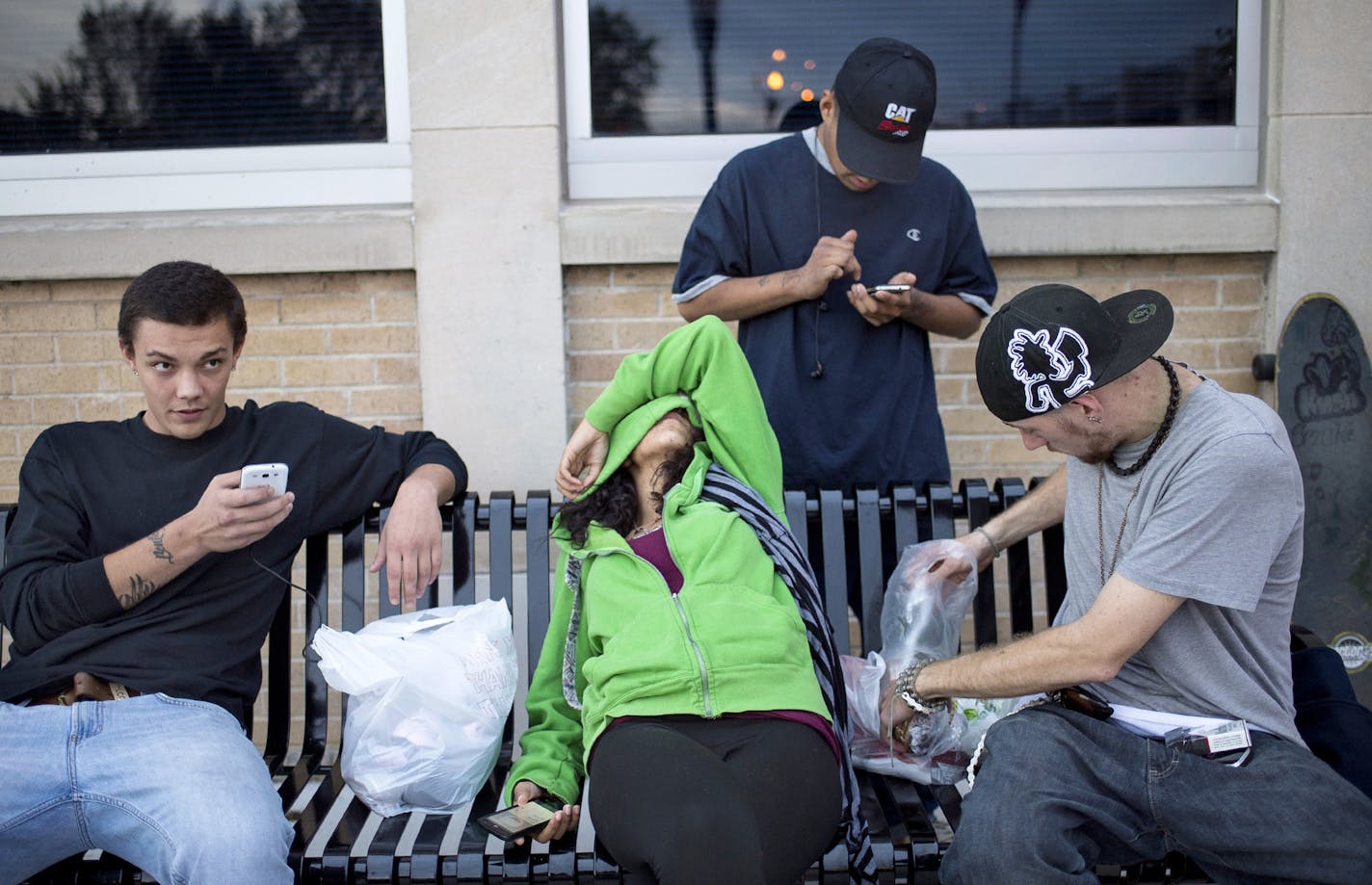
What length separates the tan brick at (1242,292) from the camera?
14.5 ft

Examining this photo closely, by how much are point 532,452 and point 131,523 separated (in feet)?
5.27

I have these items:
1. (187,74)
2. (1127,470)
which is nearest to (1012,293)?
(1127,470)

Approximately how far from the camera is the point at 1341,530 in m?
4.18

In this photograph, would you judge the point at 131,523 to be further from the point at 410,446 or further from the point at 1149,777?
the point at 1149,777

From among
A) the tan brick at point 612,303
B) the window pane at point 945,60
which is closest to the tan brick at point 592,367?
the tan brick at point 612,303

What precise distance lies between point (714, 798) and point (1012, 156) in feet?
9.56

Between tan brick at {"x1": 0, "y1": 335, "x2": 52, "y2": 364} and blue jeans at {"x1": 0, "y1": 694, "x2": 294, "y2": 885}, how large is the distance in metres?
2.05

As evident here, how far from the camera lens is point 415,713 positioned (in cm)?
288

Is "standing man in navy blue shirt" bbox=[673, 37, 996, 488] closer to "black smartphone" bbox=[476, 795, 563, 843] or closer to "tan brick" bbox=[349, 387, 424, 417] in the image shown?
"black smartphone" bbox=[476, 795, 563, 843]

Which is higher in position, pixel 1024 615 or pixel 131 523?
pixel 131 523

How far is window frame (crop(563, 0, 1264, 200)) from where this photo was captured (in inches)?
178

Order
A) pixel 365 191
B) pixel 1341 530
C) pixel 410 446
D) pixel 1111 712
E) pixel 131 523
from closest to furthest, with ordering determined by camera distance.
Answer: pixel 1111 712 < pixel 131 523 < pixel 410 446 < pixel 1341 530 < pixel 365 191

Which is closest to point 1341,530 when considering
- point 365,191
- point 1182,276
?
point 1182,276

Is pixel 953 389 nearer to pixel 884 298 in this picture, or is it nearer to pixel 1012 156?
pixel 1012 156
